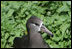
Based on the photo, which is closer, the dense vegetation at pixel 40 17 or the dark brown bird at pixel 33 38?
the dark brown bird at pixel 33 38

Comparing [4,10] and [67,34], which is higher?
[4,10]

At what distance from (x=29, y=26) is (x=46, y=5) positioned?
166 cm

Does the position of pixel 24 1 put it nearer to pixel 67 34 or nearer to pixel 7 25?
pixel 7 25

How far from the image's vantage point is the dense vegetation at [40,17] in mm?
4845

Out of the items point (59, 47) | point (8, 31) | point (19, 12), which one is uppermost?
point (19, 12)

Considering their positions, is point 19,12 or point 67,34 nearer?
point 67,34

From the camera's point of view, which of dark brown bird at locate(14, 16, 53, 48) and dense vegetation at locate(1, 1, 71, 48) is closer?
dark brown bird at locate(14, 16, 53, 48)

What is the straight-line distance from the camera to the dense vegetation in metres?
4.84

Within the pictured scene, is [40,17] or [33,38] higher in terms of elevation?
[40,17]

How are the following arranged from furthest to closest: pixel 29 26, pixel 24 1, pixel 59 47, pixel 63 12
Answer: pixel 24 1, pixel 63 12, pixel 59 47, pixel 29 26

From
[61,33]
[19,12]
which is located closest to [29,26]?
[61,33]

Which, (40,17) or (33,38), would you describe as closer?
(33,38)

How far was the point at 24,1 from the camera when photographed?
5508 millimetres

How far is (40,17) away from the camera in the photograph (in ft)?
16.8
